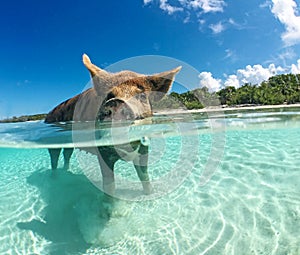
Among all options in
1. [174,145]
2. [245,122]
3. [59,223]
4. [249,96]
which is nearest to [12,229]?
[59,223]

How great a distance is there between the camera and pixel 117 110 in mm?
3104

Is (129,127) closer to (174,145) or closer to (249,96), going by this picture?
(174,145)

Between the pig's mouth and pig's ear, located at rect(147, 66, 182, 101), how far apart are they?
48 centimetres

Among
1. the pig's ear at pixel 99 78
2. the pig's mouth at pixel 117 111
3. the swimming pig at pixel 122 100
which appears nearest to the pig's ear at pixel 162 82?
the swimming pig at pixel 122 100

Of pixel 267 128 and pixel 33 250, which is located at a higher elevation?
pixel 267 128

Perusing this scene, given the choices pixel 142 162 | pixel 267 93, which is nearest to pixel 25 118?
pixel 142 162

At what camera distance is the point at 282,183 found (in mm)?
5059

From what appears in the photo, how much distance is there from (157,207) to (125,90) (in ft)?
7.89

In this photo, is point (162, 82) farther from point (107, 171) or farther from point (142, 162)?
point (107, 171)

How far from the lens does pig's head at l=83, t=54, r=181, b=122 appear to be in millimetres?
3088

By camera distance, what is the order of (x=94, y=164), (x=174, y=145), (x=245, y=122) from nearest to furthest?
(x=94, y=164) → (x=174, y=145) → (x=245, y=122)

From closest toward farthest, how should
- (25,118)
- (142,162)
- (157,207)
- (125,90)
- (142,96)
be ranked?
(125,90) → (142,96) → (142,162) → (157,207) → (25,118)

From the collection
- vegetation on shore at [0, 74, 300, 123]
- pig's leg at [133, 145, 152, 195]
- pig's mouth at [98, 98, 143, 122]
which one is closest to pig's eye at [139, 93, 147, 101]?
pig's mouth at [98, 98, 143, 122]

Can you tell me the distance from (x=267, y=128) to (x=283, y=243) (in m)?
11.5
